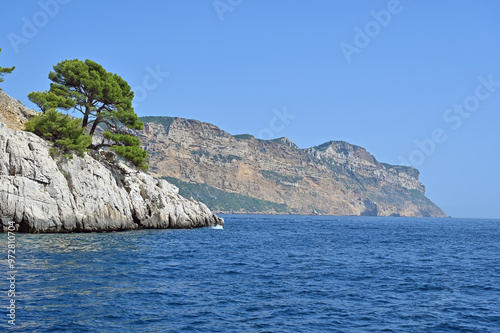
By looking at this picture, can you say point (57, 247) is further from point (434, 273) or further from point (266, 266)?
point (434, 273)

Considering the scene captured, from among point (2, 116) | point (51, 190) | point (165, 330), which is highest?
point (2, 116)

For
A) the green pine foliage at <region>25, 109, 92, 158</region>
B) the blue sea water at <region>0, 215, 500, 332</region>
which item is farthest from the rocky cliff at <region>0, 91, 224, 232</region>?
the blue sea water at <region>0, 215, 500, 332</region>

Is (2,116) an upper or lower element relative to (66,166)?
upper

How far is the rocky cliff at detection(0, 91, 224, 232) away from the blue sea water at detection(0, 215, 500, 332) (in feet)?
21.4

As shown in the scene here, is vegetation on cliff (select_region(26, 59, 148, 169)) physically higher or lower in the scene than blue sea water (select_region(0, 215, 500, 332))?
higher

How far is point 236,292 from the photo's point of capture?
75.9 feet

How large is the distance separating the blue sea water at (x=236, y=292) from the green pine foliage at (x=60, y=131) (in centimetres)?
1476

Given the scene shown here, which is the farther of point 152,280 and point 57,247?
point 57,247

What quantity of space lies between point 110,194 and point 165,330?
39.3m

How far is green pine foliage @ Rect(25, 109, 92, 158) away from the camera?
5051 cm

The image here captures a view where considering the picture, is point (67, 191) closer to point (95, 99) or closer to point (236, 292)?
point (95, 99)

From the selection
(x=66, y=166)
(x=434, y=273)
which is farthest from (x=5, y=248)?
(x=434, y=273)

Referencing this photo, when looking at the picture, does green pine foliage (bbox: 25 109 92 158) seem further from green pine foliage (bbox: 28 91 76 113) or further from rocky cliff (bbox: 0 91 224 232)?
green pine foliage (bbox: 28 91 76 113)

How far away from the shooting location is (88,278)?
2389cm
